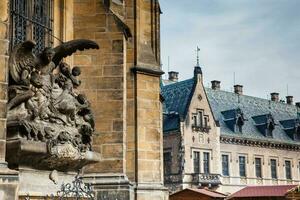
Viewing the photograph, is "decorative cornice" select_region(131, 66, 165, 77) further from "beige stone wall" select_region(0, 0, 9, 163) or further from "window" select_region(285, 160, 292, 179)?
"window" select_region(285, 160, 292, 179)

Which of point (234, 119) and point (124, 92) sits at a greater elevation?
point (234, 119)

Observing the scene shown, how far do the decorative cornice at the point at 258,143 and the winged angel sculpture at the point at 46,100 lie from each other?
42.4 m

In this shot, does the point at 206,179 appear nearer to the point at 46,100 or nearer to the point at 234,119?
the point at 234,119

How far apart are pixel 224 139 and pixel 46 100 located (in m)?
43.3

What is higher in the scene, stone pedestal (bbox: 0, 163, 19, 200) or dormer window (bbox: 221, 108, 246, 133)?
dormer window (bbox: 221, 108, 246, 133)

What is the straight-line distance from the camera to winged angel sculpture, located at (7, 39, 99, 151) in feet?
25.1

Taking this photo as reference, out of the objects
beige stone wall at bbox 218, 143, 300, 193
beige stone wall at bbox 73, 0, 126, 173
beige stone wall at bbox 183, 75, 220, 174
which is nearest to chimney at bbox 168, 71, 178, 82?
beige stone wall at bbox 183, 75, 220, 174

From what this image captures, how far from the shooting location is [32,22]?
9.47 metres

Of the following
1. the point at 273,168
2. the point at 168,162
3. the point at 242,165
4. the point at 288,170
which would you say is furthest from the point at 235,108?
the point at 168,162

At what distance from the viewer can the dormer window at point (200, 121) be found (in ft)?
157

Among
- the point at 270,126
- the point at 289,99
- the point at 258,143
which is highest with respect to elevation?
the point at 289,99

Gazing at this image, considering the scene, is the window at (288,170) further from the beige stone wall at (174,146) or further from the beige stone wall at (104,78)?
the beige stone wall at (104,78)

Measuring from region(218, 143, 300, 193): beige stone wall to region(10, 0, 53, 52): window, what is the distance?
131ft

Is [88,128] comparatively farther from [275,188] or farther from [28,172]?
[275,188]
